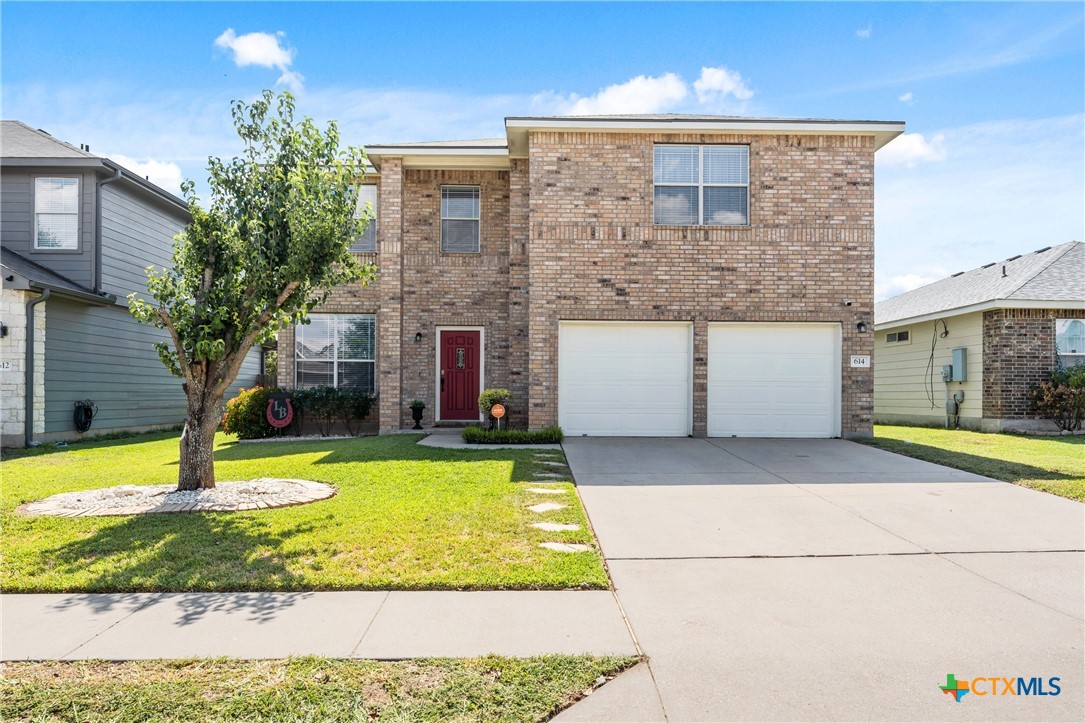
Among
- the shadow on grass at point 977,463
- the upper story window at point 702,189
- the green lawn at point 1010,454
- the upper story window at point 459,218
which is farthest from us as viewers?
the upper story window at point 459,218

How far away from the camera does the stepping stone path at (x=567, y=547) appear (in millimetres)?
4898

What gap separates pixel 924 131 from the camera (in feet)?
37.3

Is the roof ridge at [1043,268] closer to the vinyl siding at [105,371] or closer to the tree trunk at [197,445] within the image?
the tree trunk at [197,445]

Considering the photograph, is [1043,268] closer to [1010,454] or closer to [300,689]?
[1010,454]

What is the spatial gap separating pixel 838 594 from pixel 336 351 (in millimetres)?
11877

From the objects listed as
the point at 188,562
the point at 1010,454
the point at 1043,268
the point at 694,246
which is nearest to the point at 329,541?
the point at 188,562

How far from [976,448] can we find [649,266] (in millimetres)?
6362

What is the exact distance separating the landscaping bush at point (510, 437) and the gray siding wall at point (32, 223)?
31.0ft

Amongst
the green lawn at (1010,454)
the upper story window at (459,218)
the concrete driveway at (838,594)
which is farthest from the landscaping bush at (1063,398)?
the upper story window at (459,218)

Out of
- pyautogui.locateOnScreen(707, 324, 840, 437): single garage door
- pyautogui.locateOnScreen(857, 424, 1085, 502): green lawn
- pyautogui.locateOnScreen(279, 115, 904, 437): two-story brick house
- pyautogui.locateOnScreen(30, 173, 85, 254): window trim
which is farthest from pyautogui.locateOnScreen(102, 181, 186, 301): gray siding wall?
pyautogui.locateOnScreen(857, 424, 1085, 502): green lawn

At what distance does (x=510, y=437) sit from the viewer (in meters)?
11.0

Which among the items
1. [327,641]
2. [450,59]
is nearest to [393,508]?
[327,641]

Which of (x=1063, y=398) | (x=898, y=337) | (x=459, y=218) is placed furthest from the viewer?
(x=898, y=337)

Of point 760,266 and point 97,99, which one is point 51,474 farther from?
point 760,266
